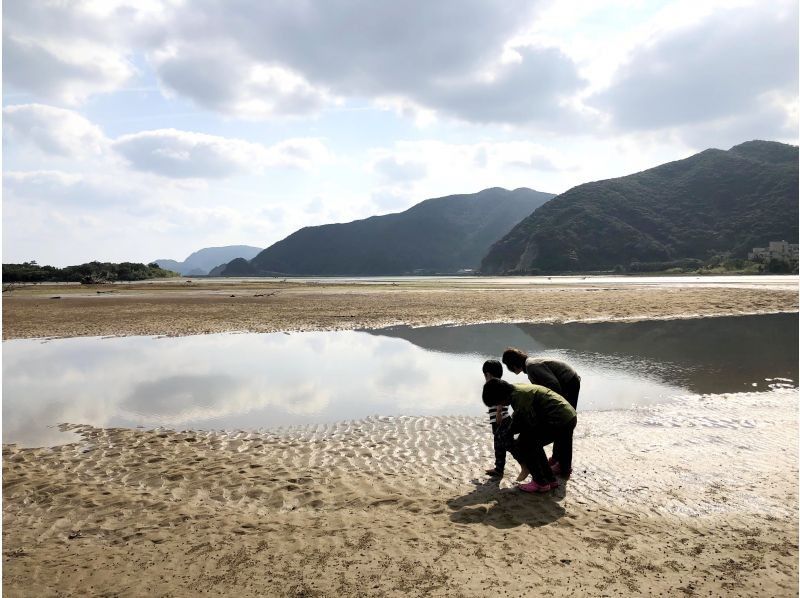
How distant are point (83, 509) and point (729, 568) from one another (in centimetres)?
792

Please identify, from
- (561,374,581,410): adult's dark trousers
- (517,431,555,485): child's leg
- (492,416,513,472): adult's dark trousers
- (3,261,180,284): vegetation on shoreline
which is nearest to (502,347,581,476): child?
(561,374,581,410): adult's dark trousers

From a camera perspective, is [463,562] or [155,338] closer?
[463,562]

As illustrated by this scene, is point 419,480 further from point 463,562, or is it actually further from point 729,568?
point 729,568

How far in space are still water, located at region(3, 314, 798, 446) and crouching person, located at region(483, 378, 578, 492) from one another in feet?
14.4

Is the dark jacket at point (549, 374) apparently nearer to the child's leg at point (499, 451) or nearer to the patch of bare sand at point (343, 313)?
the child's leg at point (499, 451)

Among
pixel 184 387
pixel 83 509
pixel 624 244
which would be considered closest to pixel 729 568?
pixel 83 509

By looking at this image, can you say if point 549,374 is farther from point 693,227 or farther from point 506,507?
point 693,227

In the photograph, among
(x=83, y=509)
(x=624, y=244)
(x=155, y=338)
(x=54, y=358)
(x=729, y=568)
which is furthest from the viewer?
(x=624, y=244)

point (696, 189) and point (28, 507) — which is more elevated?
point (696, 189)

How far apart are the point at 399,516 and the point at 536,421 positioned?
7.75 feet

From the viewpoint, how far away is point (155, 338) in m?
25.8

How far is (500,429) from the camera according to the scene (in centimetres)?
763

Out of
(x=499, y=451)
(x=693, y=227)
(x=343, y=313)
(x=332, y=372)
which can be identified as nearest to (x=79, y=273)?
(x=343, y=313)

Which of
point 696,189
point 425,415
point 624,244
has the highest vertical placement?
point 696,189
